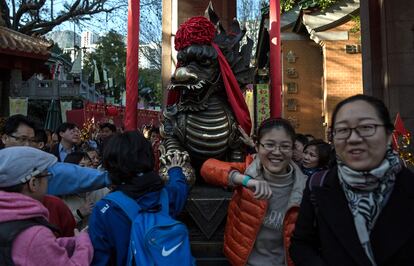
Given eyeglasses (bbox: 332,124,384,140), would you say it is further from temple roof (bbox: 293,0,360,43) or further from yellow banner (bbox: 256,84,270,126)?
temple roof (bbox: 293,0,360,43)

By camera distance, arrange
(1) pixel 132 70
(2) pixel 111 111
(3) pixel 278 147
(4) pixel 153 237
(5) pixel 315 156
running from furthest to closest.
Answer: (2) pixel 111 111, (1) pixel 132 70, (5) pixel 315 156, (3) pixel 278 147, (4) pixel 153 237

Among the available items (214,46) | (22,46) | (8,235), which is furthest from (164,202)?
(22,46)

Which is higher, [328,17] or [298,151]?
[328,17]

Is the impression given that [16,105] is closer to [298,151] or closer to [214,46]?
[214,46]

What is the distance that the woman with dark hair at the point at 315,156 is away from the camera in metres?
3.17

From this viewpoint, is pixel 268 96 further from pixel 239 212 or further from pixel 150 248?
pixel 150 248

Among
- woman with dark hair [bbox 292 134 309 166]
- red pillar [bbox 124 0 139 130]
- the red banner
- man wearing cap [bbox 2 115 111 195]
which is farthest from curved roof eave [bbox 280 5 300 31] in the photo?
man wearing cap [bbox 2 115 111 195]

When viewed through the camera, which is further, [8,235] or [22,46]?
[22,46]

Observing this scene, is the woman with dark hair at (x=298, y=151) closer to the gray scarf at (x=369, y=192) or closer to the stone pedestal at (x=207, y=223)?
the stone pedestal at (x=207, y=223)

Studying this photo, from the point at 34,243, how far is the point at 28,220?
4.7 inches

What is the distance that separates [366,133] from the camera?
1479 millimetres

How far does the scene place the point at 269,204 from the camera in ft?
6.82

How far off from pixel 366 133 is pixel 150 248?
0.99 meters

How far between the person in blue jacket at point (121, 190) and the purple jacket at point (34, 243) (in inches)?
6.2
